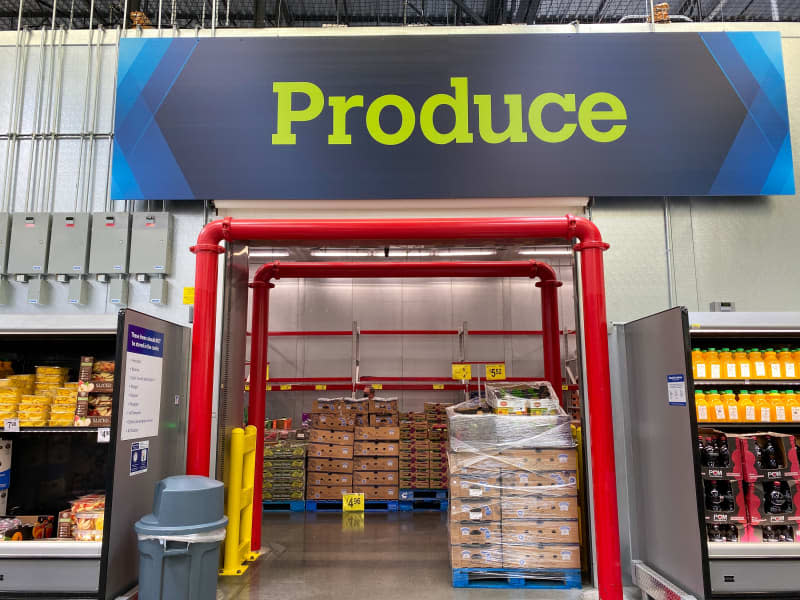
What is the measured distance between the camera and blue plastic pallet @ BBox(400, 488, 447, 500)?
29.5 ft

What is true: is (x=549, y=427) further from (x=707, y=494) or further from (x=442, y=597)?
(x=442, y=597)

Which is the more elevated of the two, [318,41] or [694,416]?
[318,41]

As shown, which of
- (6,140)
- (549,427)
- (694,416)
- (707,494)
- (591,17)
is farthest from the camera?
(591,17)

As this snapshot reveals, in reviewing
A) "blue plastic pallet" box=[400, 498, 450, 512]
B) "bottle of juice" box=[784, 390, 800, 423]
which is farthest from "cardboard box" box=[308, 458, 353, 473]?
"bottle of juice" box=[784, 390, 800, 423]

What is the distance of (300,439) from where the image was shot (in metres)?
9.81

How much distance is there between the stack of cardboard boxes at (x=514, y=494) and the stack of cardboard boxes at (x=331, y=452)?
422 cm

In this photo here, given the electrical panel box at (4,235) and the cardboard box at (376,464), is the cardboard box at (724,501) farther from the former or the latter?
the electrical panel box at (4,235)

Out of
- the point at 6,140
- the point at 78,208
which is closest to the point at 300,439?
the point at 78,208

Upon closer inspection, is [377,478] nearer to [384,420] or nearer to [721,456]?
[384,420]

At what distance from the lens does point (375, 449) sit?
9.12m

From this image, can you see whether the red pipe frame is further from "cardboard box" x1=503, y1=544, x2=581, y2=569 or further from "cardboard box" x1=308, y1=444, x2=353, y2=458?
"cardboard box" x1=308, y1=444, x2=353, y2=458

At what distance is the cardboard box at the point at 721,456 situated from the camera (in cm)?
436

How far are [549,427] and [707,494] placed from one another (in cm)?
135

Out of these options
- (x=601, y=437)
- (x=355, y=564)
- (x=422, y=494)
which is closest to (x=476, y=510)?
(x=601, y=437)
